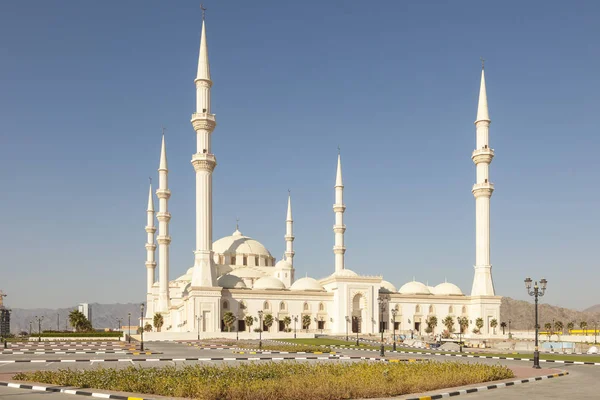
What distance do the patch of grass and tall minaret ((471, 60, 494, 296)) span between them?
56.2 meters

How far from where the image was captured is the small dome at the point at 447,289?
87.8 m

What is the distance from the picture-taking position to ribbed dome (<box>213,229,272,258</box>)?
95.8 metres

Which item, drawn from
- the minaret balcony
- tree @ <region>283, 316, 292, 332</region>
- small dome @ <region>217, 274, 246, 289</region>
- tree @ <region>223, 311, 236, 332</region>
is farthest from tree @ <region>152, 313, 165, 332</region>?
the minaret balcony

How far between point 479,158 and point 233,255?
131 feet

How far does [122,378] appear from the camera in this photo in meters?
A: 17.6

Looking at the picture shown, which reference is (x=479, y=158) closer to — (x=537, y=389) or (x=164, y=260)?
(x=164, y=260)

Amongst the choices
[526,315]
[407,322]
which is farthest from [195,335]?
[526,315]

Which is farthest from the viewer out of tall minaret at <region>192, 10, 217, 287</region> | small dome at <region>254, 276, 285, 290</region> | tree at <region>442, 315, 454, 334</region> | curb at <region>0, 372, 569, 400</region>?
tree at <region>442, 315, 454, 334</region>

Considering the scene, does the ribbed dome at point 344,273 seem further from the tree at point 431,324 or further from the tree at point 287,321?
the tree at point 431,324

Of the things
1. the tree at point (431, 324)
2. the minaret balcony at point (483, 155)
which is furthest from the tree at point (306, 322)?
the minaret balcony at point (483, 155)

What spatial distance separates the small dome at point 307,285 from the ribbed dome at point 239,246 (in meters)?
15.4

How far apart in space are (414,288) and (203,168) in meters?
36.9

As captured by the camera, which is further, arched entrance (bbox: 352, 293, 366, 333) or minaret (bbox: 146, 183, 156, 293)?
minaret (bbox: 146, 183, 156, 293)

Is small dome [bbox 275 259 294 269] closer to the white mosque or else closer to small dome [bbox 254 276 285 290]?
the white mosque
